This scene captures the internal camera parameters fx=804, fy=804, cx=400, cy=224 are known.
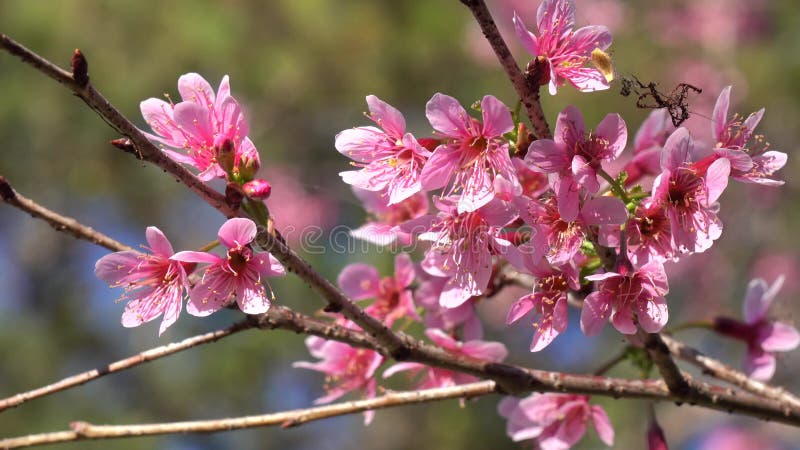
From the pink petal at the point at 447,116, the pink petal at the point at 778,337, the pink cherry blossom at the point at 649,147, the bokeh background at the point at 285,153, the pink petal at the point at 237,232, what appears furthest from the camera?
the bokeh background at the point at 285,153

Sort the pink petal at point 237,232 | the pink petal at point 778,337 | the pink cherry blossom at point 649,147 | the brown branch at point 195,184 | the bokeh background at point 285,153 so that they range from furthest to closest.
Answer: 1. the bokeh background at point 285,153
2. the pink petal at point 778,337
3. the pink cherry blossom at point 649,147
4. the pink petal at point 237,232
5. the brown branch at point 195,184

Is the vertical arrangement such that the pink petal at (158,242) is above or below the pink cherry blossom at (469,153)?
above

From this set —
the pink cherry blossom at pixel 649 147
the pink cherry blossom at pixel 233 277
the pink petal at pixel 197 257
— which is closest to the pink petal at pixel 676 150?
the pink cherry blossom at pixel 649 147

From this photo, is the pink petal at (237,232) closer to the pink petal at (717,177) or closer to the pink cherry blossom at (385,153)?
the pink cherry blossom at (385,153)

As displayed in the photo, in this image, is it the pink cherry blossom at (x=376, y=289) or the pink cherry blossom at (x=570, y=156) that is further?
the pink cherry blossom at (x=376, y=289)

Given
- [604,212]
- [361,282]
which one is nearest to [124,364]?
[361,282]

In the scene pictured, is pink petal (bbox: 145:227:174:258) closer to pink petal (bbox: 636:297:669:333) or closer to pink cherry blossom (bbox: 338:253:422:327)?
pink cherry blossom (bbox: 338:253:422:327)

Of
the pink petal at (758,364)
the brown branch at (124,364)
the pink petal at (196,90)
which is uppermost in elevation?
the pink petal at (196,90)

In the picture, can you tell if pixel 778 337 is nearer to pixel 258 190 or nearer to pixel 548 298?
pixel 548 298
